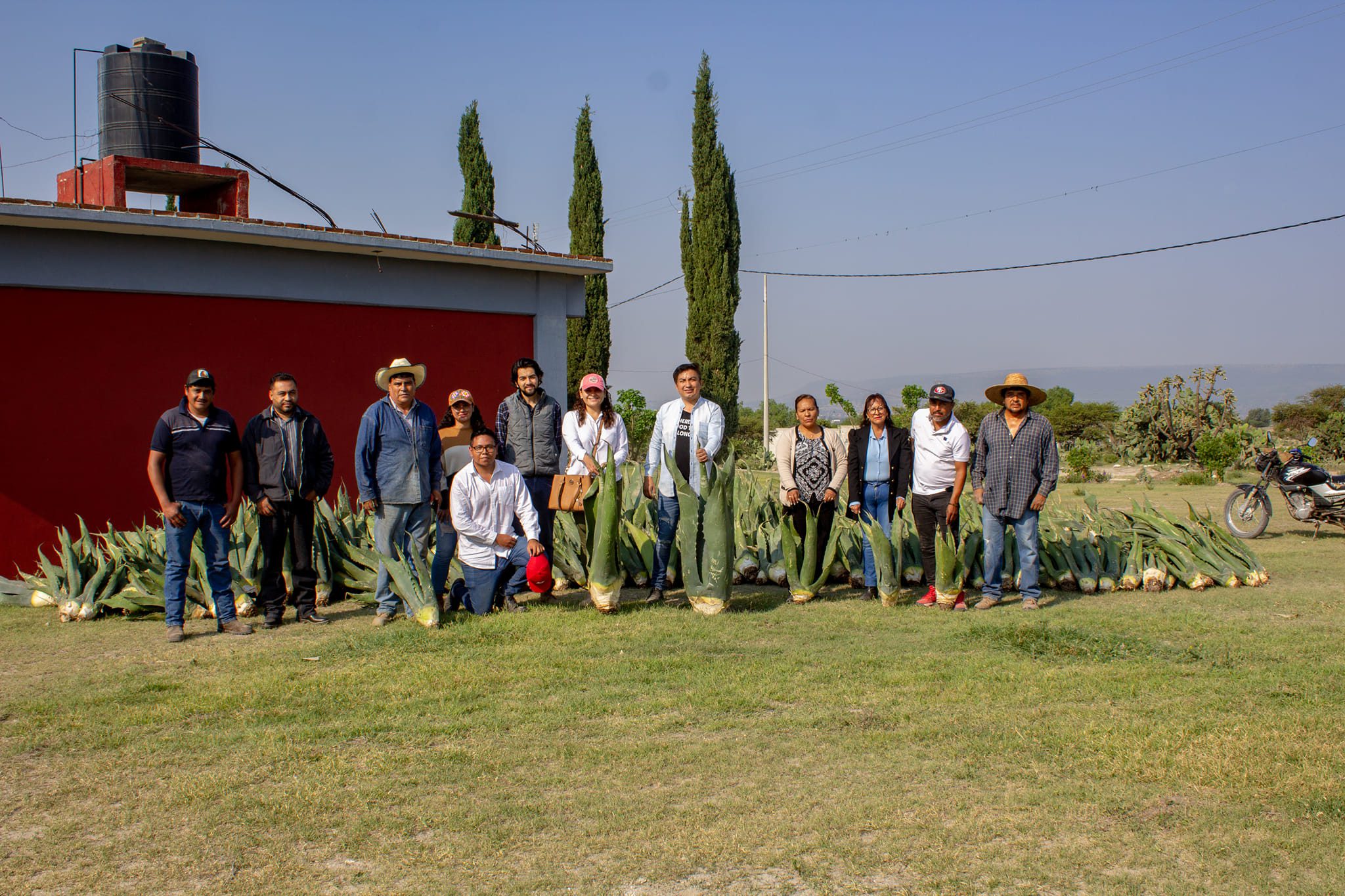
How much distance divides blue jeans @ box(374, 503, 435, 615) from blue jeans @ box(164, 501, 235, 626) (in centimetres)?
91

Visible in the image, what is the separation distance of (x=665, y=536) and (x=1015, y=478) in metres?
2.40

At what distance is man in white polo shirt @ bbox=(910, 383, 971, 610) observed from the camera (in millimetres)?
7301

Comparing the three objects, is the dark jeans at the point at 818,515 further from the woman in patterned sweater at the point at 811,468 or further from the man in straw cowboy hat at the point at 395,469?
the man in straw cowboy hat at the point at 395,469

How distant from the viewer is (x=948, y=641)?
6117mm

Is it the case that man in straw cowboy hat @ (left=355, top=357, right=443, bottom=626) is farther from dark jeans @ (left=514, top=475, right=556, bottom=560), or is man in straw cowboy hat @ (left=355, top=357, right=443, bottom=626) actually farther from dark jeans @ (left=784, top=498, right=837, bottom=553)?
dark jeans @ (left=784, top=498, right=837, bottom=553)

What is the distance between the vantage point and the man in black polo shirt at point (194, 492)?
636 centimetres

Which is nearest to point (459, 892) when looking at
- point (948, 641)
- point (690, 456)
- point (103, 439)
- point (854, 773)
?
point (854, 773)

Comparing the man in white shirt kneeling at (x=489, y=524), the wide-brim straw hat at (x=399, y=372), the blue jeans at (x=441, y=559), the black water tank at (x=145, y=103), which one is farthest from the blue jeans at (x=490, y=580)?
the black water tank at (x=145, y=103)

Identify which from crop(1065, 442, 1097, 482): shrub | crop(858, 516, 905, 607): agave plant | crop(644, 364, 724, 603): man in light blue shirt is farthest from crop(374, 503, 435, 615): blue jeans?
crop(1065, 442, 1097, 482): shrub

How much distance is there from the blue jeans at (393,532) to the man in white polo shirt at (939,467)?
3345 millimetres

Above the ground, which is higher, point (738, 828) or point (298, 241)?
point (298, 241)

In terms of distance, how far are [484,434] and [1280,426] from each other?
36.2m

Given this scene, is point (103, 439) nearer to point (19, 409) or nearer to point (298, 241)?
point (19, 409)

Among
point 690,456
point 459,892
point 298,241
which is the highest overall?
point 298,241
